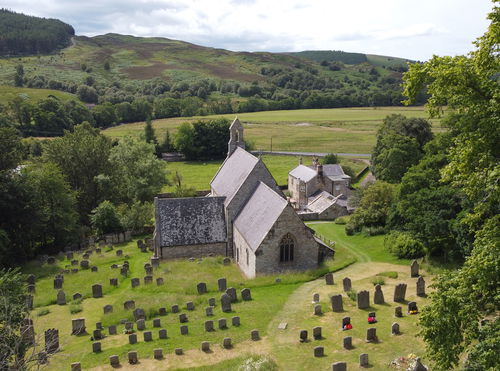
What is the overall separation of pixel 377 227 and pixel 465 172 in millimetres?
35097

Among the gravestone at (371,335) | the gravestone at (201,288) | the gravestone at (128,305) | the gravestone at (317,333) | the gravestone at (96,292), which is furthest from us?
the gravestone at (96,292)

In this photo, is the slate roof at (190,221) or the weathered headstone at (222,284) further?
the slate roof at (190,221)

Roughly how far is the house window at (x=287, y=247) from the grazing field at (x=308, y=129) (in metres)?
73.3

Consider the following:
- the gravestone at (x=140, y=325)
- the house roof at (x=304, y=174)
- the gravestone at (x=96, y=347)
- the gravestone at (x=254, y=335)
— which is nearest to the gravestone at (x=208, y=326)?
the gravestone at (x=254, y=335)

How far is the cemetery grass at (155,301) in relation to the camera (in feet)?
79.7

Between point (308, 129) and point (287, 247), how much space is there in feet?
338

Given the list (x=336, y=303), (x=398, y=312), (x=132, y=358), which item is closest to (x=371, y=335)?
(x=398, y=312)

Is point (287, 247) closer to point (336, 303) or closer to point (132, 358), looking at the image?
point (336, 303)

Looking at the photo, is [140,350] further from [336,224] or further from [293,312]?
[336,224]

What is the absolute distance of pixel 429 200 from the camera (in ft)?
116

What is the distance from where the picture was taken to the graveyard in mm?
22250

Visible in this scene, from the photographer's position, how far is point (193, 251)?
4175cm

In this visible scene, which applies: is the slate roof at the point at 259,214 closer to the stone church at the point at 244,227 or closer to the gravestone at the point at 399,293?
the stone church at the point at 244,227

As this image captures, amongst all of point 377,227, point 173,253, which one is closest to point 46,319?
point 173,253
